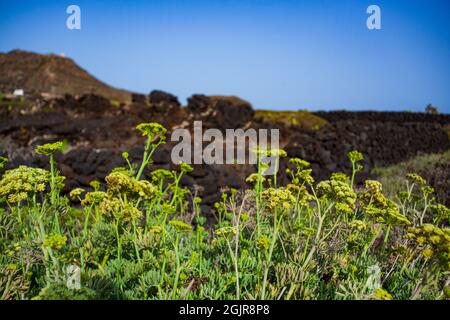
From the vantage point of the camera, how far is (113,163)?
936cm

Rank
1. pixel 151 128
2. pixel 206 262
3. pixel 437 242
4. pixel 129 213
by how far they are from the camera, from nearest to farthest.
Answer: pixel 437 242 < pixel 129 213 < pixel 151 128 < pixel 206 262

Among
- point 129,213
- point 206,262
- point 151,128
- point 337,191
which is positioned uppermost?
point 151,128

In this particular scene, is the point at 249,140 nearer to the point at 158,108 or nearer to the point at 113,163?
the point at 158,108

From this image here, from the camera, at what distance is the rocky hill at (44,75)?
51.1 m

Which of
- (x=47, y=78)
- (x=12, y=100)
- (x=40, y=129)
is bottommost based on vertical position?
(x=40, y=129)

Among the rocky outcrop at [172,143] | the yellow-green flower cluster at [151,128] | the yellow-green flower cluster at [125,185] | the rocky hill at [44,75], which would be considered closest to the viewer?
the yellow-green flower cluster at [125,185]

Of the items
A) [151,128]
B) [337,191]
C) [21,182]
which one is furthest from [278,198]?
[21,182]

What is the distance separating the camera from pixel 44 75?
181ft

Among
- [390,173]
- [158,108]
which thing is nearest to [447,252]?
[390,173]

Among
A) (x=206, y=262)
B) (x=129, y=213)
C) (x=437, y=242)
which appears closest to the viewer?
(x=437, y=242)

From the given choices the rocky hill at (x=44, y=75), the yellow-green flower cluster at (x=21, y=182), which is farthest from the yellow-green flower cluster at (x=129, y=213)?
the rocky hill at (x=44, y=75)

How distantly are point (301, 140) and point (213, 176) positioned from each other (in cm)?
830

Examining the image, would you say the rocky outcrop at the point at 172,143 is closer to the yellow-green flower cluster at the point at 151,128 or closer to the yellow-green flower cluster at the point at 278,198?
the yellow-green flower cluster at the point at 151,128

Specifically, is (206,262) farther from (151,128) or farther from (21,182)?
(21,182)
